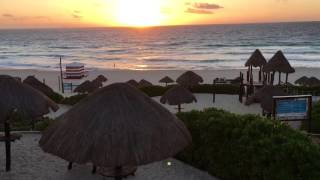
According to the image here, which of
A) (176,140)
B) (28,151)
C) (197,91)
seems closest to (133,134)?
(176,140)

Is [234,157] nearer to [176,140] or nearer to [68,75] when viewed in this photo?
[176,140]

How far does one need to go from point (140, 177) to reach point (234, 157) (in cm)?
236

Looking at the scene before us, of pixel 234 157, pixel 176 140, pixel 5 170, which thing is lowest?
pixel 5 170

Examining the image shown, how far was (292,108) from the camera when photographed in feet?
45.9

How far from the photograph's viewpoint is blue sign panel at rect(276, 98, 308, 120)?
13.8 metres

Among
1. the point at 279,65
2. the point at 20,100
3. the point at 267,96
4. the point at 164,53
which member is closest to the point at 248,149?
the point at 20,100

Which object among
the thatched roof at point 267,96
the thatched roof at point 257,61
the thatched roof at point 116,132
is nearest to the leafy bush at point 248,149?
the thatched roof at point 116,132

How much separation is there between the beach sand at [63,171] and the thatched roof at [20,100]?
1.75 meters

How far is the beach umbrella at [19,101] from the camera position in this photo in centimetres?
927

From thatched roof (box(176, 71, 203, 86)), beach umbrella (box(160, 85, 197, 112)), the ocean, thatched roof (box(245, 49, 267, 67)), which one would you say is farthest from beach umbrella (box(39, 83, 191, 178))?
the ocean

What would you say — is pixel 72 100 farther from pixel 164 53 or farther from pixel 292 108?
pixel 164 53

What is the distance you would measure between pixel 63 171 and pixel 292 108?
25.5ft

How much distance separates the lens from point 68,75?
3775cm

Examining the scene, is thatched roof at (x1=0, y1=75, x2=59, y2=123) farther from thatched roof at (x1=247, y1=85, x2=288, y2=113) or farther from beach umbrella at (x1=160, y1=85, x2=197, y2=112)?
thatched roof at (x1=247, y1=85, x2=288, y2=113)
